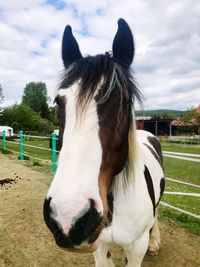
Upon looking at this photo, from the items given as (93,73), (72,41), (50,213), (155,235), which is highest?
(72,41)

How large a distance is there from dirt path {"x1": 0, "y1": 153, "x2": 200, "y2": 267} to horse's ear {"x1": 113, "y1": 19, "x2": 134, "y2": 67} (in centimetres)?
232

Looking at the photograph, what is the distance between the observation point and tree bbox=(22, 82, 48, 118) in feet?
217

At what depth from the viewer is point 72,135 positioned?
4.77ft

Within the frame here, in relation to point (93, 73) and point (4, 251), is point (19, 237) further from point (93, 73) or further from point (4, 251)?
point (93, 73)

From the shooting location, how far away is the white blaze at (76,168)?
1.25 m

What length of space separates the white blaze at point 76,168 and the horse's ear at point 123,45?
436 millimetres

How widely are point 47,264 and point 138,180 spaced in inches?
67.8

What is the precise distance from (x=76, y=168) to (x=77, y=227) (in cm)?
26

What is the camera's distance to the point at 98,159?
4.70ft

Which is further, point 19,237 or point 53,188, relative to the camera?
point 19,237

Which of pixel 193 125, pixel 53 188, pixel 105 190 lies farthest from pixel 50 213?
pixel 193 125

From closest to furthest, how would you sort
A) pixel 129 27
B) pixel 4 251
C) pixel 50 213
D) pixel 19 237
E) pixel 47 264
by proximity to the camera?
pixel 50 213 < pixel 129 27 < pixel 47 264 < pixel 4 251 < pixel 19 237

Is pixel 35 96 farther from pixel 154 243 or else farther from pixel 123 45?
pixel 123 45

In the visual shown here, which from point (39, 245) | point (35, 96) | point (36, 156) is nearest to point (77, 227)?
point (39, 245)
